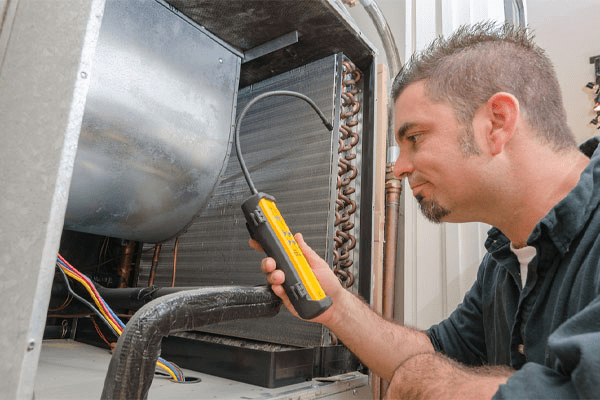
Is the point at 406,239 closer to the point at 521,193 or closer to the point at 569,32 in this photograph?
the point at 521,193

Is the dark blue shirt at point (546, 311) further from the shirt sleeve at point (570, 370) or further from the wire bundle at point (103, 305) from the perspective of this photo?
the wire bundle at point (103, 305)

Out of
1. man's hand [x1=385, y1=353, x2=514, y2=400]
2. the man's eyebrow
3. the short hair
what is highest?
the short hair

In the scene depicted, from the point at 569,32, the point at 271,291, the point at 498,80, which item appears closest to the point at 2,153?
the point at 271,291

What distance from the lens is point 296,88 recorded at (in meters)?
1.01

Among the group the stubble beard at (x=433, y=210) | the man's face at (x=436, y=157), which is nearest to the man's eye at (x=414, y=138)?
the man's face at (x=436, y=157)

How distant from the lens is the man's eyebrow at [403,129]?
806 millimetres

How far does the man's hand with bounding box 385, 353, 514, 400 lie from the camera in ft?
1.51

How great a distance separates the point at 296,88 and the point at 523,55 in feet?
1.63

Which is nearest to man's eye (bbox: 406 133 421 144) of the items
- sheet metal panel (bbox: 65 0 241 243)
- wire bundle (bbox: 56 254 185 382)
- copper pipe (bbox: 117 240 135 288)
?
sheet metal panel (bbox: 65 0 241 243)

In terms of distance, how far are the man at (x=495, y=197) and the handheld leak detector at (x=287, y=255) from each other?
0.07 ft

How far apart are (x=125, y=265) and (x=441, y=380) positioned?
88 centimetres

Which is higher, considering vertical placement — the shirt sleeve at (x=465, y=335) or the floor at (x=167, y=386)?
the shirt sleeve at (x=465, y=335)

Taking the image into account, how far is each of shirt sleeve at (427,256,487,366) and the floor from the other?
0.65 ft

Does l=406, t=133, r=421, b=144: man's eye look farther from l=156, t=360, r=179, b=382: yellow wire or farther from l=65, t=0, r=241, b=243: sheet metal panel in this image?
l=156, t=360, r=179, b=382: yellow wire
